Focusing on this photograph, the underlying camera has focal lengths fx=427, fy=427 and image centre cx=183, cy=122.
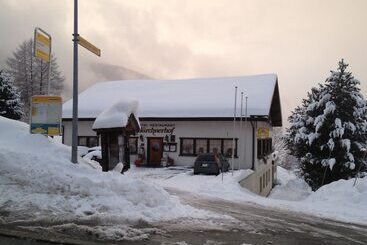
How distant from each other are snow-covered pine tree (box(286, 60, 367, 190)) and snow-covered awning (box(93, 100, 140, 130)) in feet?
57.3

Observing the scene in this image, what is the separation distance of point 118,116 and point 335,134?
18474mm

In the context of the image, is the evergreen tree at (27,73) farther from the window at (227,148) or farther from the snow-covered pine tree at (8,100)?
the window at (227,148)

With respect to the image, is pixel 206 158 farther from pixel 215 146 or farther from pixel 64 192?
pixel 64 192

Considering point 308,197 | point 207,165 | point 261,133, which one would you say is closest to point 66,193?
point 308,197

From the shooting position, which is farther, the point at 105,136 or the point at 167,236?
the point at 105,136

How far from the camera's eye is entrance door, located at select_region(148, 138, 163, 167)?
31.0 metres

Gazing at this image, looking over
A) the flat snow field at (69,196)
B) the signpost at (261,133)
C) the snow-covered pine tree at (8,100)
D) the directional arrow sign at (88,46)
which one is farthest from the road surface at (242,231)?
the snow-covered pine tree at (8,100)

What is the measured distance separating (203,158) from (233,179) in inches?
124

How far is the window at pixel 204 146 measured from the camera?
29.4 metres

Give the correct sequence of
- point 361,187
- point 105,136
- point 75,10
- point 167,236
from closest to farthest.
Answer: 1. point 167,236
2. point 75,10
3. point 105,136
4. point 361,187

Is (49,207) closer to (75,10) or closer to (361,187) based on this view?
(75,10)

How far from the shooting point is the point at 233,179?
22.2 metres

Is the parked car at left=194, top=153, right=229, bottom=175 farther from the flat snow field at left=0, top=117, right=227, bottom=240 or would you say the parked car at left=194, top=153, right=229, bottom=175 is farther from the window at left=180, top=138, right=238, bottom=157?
the flat snow field at left=0, top=117, right=227, bottom=240

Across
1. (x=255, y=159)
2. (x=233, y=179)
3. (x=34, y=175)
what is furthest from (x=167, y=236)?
(x=255, y=159)
